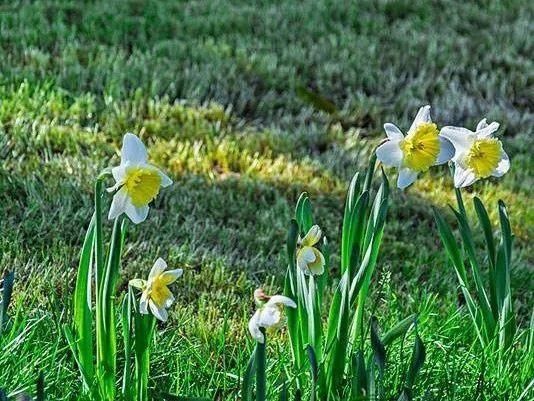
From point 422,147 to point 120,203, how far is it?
673 mm

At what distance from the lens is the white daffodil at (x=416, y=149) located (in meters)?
2.06

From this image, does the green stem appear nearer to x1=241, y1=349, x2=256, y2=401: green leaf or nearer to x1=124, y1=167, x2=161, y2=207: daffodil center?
x1=241, y1=349, x2=256, y2=401: green leaf

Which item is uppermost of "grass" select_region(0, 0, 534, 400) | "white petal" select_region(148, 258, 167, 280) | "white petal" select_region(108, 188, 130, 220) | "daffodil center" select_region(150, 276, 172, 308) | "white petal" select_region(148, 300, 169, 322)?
"white petal" select_region(108, 188, 130, 220)

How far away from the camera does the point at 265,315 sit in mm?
1764

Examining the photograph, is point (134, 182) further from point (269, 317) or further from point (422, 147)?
point (422, 147)

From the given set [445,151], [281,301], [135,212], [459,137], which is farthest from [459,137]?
[135,212]

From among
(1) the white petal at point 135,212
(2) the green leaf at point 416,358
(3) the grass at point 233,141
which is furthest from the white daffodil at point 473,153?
(1) the white petal at point 135,212

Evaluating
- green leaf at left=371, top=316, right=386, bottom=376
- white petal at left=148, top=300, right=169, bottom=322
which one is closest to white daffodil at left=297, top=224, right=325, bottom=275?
green leaf at left=371, top=316, right=386, bottom=376

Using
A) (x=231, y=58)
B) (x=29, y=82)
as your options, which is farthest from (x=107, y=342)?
(x=231, y=58)

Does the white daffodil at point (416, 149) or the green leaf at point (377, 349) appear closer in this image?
the green leaf at point (377, 349)

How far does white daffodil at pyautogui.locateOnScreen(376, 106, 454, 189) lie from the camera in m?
2.06

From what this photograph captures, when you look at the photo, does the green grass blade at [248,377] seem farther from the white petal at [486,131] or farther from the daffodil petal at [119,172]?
the white petal at [486,131]

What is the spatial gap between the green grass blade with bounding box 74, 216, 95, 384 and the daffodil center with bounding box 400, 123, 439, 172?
2.34 ft

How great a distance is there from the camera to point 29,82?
14.5 ft
